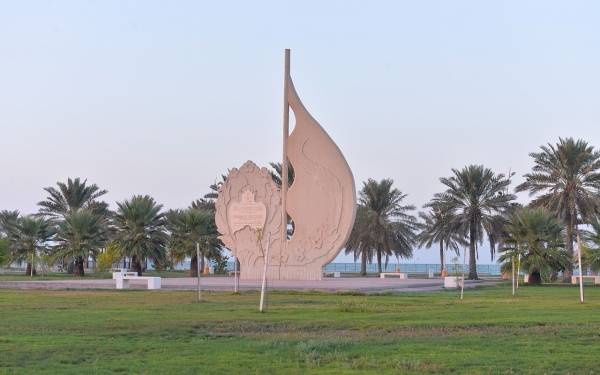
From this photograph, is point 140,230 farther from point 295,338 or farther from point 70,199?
point 295,338

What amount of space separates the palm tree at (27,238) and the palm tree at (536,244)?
25.6m

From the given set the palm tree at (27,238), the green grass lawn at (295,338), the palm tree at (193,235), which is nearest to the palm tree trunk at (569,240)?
the green grass lawn at (295,338)

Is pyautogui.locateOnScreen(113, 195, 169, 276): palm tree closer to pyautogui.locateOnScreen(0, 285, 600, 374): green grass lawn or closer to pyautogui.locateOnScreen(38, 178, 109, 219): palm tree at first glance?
pyautogui.locateOnScreen(38, 178, 109, 219): palm tree

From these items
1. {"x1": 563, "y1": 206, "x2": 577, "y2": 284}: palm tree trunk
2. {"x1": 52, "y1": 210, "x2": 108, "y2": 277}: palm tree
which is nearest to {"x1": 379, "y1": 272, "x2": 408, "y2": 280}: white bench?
{"x1": 563, "y1": 206, "x2": 577, "y2": 284}: palm tree trunk

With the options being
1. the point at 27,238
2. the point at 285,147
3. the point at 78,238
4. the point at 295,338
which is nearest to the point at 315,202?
the point at 285,147

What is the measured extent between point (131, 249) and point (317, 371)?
1294 inches

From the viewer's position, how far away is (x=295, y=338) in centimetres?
1235

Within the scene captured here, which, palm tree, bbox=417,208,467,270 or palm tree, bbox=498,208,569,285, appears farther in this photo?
palm tree, bbox=417,208,467,270

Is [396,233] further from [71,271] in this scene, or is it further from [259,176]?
[71,271]

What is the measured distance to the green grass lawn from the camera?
959 centimetres

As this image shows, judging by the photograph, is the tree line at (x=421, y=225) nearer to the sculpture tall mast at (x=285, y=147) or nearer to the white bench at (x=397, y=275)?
the white bench at (x=397, y=275)

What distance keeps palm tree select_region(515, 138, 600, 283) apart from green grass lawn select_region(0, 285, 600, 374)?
1820 centimetres

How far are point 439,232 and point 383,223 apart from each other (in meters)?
3.89

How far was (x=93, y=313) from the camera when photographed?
55.0 ft
